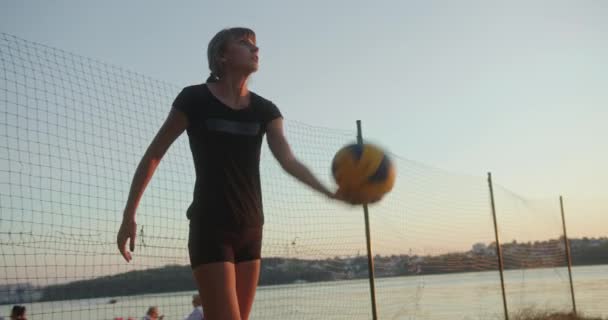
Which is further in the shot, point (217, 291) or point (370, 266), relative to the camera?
point (370, 266)

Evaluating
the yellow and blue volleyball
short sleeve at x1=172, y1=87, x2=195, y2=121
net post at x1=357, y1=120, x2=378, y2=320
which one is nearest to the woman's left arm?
the yellow and blue volleyball

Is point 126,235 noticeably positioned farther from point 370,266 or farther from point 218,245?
point 370,266

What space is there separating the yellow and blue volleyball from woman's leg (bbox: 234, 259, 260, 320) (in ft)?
1.92

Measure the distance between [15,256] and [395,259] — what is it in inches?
247

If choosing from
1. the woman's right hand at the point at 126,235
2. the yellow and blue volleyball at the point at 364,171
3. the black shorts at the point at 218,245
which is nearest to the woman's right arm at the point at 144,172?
the woman's right hand at the point at 126,235

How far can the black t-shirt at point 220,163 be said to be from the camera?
243 centimetres

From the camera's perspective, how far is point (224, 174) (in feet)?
8.18

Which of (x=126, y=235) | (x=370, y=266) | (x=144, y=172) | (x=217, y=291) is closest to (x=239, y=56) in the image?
(x=144, y=172)

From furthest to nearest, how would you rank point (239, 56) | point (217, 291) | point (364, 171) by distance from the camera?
point (364, 171) → point (239, 56) → point (217, 291)

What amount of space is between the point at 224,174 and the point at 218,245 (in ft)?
1.10

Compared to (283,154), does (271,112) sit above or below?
above

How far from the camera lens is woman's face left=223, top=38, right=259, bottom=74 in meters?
2.66

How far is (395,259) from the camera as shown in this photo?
9.35 m

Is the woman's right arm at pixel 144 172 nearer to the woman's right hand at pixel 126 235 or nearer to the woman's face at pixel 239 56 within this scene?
the woman's right hand at pixel 126 235
